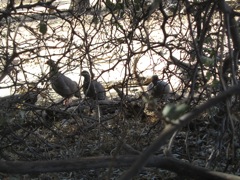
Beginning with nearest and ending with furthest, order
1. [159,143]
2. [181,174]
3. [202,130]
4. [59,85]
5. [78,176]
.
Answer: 1. [159,143]
2. [181,174]
3. [78,176]
4. [202,130]
5. [59,85]

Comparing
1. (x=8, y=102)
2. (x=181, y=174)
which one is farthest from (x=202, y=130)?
(x=181, y=174)

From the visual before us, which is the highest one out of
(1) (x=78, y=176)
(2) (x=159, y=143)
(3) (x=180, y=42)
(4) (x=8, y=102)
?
(3) (x=180, y=42)

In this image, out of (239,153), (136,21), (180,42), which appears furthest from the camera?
(239,153)

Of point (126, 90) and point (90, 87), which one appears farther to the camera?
point (90, 87)

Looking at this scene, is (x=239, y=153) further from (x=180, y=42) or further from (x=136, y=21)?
(x=136, y=21)

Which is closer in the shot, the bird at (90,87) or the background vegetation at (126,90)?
the background vegetation at (126,90)

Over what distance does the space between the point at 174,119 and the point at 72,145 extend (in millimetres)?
2955

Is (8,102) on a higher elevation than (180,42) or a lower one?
lower

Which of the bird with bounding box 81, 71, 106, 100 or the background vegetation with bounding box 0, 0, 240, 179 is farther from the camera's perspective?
the bird with bounding box 81, 71, 106, 100

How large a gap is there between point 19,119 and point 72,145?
0.63 metres

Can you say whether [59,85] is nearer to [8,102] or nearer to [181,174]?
[8,102]

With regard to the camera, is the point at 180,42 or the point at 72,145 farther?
the point at 72,145

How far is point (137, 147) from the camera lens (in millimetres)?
4305

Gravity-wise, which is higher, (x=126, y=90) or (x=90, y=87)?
(x=90, y=87)
